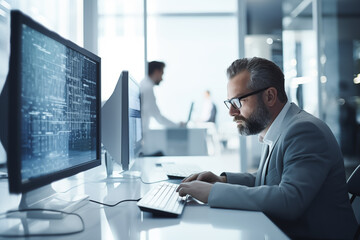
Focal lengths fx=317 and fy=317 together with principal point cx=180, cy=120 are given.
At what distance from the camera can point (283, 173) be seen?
102cm

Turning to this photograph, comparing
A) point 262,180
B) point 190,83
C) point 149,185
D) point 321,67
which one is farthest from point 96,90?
point 321,67

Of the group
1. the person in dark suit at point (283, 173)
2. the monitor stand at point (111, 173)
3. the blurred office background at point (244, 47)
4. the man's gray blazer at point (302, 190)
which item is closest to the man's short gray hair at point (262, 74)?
the person in dark suit at point (283, 173)

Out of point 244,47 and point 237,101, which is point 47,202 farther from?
point 244,47

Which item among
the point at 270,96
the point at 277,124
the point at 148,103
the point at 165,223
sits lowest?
the point at 165,223

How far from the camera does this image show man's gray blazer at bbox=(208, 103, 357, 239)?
93 cm

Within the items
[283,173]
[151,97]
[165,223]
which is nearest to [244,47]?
[151,97]

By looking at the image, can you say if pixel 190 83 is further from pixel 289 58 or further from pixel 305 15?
pixel 305 15

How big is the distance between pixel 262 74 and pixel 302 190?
1.73 ft

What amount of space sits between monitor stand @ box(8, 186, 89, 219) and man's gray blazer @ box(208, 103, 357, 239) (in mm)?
406

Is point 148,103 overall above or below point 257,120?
above

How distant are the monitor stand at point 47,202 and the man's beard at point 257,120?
0.73m

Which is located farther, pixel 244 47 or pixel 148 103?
pixel 244 47

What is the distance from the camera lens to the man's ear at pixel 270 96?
129 cm

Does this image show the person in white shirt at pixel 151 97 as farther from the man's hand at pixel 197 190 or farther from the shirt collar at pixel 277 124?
the man's hand at pixel 197 190
